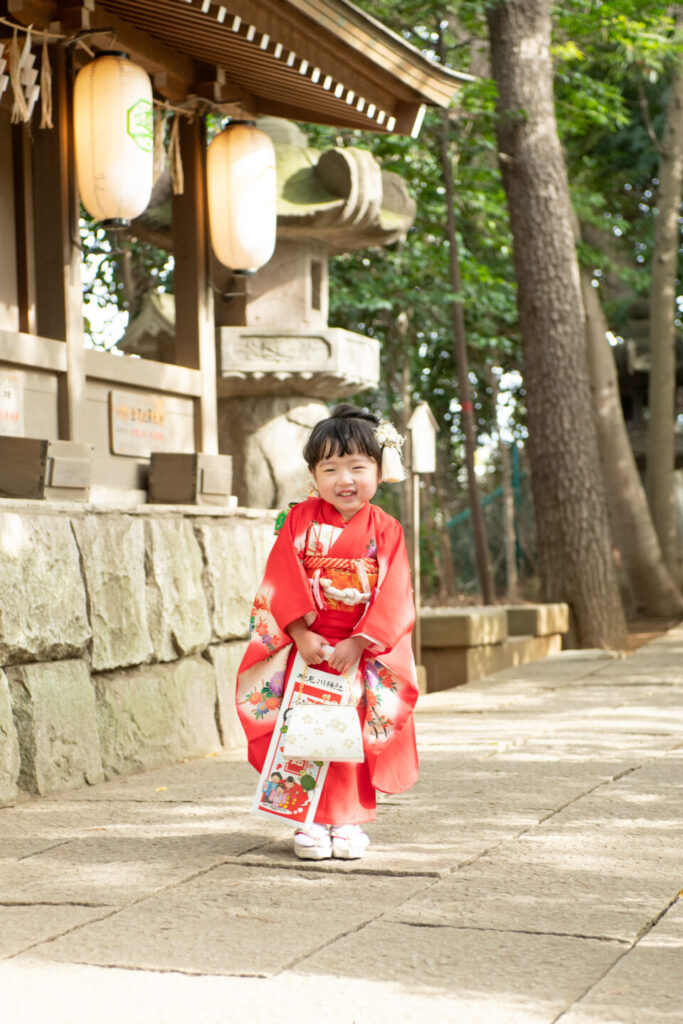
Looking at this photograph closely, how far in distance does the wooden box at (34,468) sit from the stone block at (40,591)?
21 centimetres

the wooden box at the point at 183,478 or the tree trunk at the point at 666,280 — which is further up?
the tree trunk at the point at 666,280

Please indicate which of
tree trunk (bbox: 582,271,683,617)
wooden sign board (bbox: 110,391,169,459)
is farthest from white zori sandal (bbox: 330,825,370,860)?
tree trunk (bbox: 582,271,683,617)

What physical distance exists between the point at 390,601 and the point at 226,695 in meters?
2.35

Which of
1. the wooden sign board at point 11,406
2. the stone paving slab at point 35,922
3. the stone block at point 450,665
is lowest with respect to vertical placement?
the stone paving slab at point 35,922

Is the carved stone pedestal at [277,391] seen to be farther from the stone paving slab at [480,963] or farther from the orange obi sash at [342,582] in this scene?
the stone paving slab at [480,963]

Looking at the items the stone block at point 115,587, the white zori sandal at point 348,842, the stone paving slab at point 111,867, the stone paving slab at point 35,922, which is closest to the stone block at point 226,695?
the stone block at point 115,587

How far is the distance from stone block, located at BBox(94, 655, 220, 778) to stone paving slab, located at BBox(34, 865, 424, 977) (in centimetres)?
157

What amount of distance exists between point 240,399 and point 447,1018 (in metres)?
6.04

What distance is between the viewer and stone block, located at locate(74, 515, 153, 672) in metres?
4.62

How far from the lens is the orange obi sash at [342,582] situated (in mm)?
3316

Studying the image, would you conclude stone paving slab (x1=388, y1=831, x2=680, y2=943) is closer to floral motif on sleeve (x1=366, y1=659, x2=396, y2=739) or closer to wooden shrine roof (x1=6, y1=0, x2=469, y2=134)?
floral motif on sleeve (x1=366, y1=659, x2=396, y2=739)

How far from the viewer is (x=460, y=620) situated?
321 inches

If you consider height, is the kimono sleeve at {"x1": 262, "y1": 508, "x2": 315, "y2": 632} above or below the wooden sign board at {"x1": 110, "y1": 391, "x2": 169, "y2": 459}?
below

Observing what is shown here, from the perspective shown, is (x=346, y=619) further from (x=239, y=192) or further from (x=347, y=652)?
(x=239, y=192)
